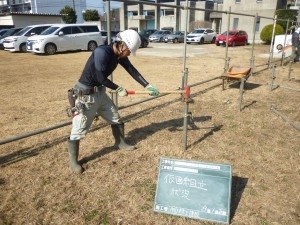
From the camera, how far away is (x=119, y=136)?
4.29 meters

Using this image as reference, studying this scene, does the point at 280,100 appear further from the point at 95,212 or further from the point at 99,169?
the point at 95,212

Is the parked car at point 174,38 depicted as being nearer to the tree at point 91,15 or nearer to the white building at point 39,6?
the tree at point 91,15

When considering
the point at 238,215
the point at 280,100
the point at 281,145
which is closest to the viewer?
the point at 238,215

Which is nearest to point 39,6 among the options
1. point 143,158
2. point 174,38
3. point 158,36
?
point 158,36

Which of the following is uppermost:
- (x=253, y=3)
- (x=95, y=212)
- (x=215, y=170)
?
(x=253, y=3)

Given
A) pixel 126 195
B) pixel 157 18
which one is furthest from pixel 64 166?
pixel 157 18

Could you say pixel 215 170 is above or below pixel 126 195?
above

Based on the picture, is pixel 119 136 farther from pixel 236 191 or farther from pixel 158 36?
pixel 158 36

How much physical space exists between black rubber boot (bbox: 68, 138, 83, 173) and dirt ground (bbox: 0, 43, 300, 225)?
3.4 inches

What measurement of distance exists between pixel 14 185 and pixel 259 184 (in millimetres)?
2975

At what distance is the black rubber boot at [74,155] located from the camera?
366 centimetres

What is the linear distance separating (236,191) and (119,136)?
1.82 metres

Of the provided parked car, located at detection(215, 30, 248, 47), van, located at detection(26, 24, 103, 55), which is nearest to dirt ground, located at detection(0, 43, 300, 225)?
van, located at detection(26, 24, 103, 55)

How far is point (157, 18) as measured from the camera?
156ft
